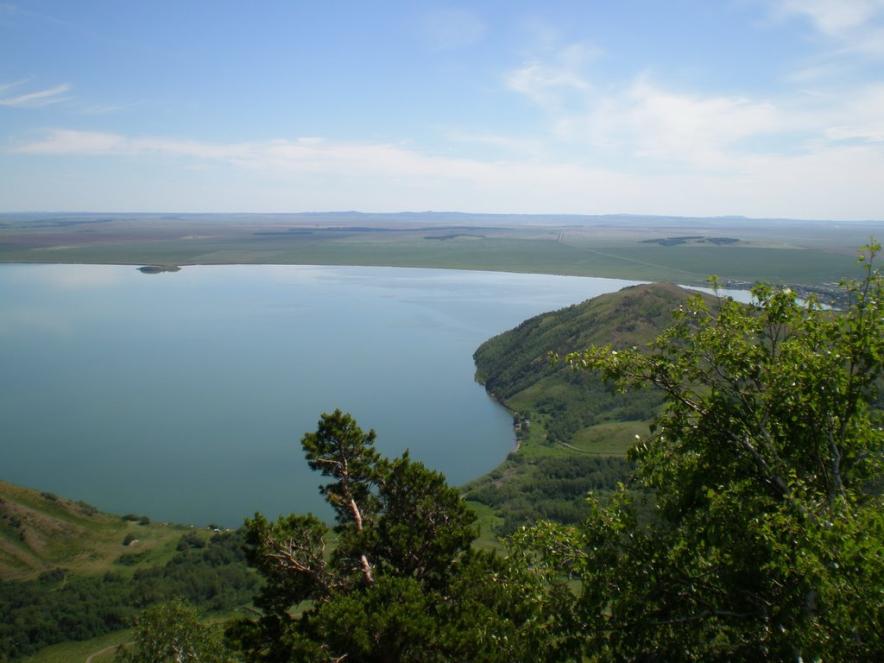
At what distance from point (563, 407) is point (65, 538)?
137ft

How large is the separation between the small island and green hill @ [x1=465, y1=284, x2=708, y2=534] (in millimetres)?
114052

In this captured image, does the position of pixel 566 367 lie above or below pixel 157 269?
below

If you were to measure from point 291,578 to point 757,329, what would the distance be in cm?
746

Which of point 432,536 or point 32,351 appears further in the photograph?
point 32,351

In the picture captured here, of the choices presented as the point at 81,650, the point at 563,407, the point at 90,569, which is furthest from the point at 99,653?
the point at 563,407

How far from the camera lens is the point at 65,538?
122 ft

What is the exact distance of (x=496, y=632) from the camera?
6.66m

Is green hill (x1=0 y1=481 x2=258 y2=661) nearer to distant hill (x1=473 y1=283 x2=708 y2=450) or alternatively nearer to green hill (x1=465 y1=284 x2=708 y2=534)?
green hill (x1=465 y1=284 x2=708 y2=534)

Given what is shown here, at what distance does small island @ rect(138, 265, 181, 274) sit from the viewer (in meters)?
164

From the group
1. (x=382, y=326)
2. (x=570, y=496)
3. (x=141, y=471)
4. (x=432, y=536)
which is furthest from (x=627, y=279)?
(x=432, y=536)

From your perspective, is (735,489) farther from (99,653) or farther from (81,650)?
(81,650)

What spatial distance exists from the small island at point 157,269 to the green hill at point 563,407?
114052mm

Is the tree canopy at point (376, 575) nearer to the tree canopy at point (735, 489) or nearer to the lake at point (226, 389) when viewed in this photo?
the tree canopy at point (735, 489)

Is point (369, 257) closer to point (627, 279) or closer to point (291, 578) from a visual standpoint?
point (627, 279)
